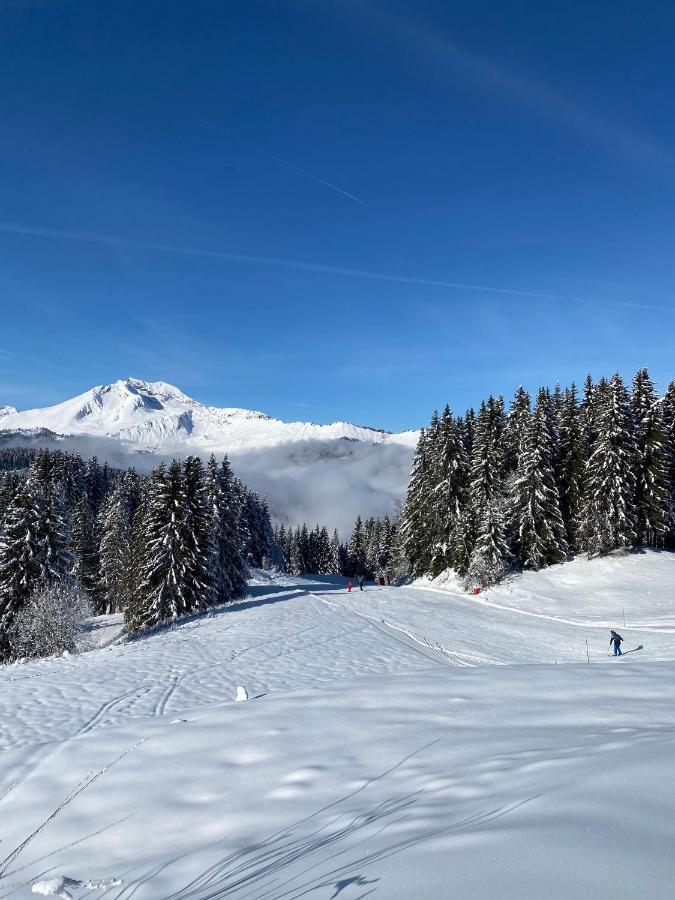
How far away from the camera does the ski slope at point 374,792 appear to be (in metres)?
3.20

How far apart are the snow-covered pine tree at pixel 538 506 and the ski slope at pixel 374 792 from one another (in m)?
35.2

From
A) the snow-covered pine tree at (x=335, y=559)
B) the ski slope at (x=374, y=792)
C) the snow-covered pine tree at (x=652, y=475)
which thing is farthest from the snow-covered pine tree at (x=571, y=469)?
the snow-covered pine tree at (x=335, y=559)

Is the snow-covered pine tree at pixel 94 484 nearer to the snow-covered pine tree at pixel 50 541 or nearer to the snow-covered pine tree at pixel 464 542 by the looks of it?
the snow-covered pine tree at pixel 50 541

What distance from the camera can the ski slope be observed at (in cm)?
320

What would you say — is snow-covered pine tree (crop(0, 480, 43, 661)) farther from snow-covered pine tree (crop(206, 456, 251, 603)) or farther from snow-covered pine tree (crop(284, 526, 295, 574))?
snow-covered pine tree (crop(284, 526, 295, 574))

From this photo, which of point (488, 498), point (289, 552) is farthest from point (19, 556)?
point (289, 552)

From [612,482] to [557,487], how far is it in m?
4.84

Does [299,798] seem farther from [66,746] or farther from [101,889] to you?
[66,746]

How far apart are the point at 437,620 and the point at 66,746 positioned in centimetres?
2760

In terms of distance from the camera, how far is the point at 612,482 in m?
42.4

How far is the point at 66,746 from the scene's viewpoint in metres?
7.25

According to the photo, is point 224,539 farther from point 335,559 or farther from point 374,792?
point 335,559

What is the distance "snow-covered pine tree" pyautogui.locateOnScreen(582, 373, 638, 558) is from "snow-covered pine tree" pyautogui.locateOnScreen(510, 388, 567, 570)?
2.63 m

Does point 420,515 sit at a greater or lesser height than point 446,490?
lesser
